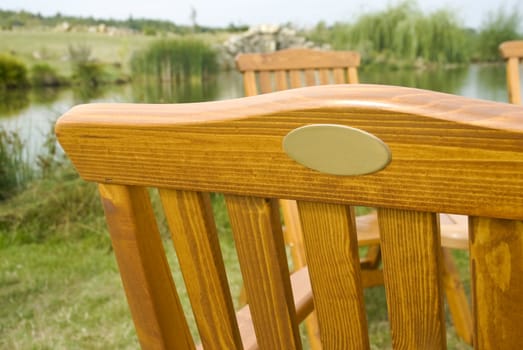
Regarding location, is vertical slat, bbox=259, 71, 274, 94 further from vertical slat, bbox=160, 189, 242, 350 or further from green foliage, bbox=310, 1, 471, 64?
green foliage, bbox=310, 1, 471, 64

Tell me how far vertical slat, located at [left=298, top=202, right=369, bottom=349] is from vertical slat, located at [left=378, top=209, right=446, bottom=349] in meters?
0.03

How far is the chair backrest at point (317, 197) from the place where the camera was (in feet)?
1.04

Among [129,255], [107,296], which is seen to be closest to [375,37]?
[107,296]

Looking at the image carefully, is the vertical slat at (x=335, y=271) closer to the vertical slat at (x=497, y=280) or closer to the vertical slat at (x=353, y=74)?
the vertical slat at (x=497, y=280)

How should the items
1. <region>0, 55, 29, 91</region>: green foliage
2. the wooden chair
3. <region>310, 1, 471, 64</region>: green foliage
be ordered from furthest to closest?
<region>0, 55, 29, 91</region>: green foliage, <region>310, 1, 471, 64</region>: green foliage, the wooden chair

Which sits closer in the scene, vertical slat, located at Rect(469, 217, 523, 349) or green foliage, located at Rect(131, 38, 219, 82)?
vertical slat, located at Rect(469, 217, 523, 349)

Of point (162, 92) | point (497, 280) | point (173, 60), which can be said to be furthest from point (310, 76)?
point (173, 60)

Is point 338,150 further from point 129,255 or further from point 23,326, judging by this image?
point 23,326

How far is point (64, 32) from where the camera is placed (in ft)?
14.0

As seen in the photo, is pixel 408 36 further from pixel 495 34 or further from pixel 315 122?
pixel 315 122

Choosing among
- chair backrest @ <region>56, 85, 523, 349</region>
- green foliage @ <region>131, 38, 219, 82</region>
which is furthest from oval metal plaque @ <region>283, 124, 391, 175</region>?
green foliage @ <region>131, 38, 219, 82</region>

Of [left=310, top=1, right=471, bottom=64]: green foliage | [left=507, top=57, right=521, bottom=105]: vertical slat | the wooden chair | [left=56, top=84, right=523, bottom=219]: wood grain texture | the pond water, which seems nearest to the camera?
[left=56, top=84, right=523, bottom=219]: wood grain texture

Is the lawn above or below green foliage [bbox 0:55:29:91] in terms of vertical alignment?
below

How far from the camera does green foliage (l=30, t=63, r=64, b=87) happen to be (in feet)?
13.3
